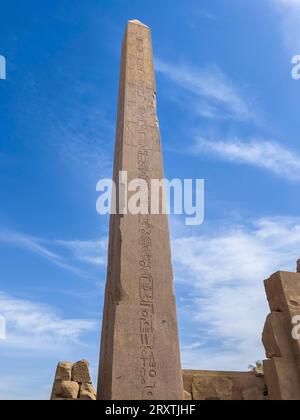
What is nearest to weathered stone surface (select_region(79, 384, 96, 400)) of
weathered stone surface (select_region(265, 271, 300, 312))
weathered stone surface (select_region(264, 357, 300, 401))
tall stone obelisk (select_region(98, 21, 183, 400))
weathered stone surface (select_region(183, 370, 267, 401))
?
weathered stone surface (select_region(183, 370, 267, 401))

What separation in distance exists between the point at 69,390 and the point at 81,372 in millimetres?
395

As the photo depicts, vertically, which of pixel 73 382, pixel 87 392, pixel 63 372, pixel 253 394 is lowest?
pixel 253 394

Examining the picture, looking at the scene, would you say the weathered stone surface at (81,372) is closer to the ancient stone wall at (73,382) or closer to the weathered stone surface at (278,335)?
the ancient stone wall at (73,382)

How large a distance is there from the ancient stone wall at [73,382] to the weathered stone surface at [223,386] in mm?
1559

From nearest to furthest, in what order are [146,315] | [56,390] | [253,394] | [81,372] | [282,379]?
[146,315] < [282,379] < [253,394] < [56,390] < [81,372]

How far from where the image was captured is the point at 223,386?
4.43 m

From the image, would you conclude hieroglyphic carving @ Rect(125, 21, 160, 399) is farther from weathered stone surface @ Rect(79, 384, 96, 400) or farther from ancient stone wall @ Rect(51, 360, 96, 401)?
weathered stone surface @ Rect(79, 384, 96, 400)

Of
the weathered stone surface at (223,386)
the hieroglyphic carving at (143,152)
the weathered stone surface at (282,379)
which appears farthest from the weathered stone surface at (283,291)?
the hieroglyphic carving at (143,152)

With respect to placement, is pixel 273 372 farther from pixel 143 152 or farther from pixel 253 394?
pixel 143 152

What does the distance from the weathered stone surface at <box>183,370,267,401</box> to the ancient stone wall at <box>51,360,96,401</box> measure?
61.4 inches

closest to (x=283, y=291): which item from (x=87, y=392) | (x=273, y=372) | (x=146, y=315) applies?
(x=273, y=372)

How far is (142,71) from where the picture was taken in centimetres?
554

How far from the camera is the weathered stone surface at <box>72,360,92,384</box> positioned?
18.0 ft
